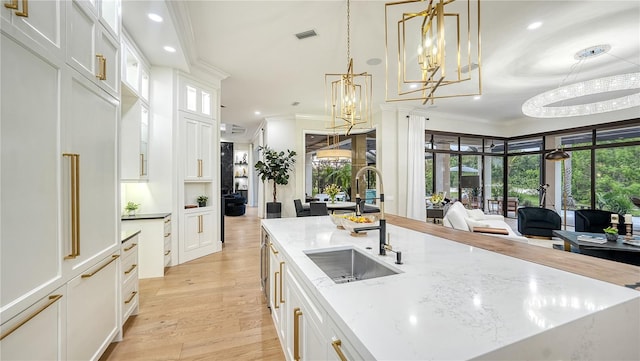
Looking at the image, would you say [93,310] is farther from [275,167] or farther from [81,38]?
[275,167]

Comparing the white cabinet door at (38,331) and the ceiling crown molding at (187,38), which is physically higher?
the ceiling crown molding at (187,38)

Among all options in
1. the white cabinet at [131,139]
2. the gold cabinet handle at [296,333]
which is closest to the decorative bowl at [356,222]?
the gold cabinet handle at [296,333]

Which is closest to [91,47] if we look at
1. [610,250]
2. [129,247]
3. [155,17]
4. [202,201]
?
[155,17]

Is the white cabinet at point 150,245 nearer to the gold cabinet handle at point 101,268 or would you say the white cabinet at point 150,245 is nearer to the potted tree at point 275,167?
the gold cabinet handle at point 101,268

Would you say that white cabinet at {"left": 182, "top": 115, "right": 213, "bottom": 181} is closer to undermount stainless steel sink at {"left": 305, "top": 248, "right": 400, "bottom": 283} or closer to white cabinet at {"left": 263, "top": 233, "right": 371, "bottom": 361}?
white cabinet at {"left": 263, "top": 233, "right": 371, "bottom": 361}

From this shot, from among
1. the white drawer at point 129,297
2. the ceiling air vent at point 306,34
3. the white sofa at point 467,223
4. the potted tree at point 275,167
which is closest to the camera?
the white drawer at point 129,297

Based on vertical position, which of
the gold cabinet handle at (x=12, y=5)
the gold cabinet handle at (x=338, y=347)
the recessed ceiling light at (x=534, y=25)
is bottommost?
the gold cabinet handle at (x=338, y=347)

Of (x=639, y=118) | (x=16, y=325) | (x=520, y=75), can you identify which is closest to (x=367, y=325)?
(x=16, y=325)

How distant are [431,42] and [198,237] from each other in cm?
417

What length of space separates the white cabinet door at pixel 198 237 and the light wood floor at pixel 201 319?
267mm

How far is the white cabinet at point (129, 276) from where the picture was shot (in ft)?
7.09

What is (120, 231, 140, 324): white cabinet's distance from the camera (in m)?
2.16

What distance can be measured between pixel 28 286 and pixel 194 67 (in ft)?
12.2

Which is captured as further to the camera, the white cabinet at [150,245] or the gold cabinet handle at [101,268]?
the white cabinet at [150,245]
